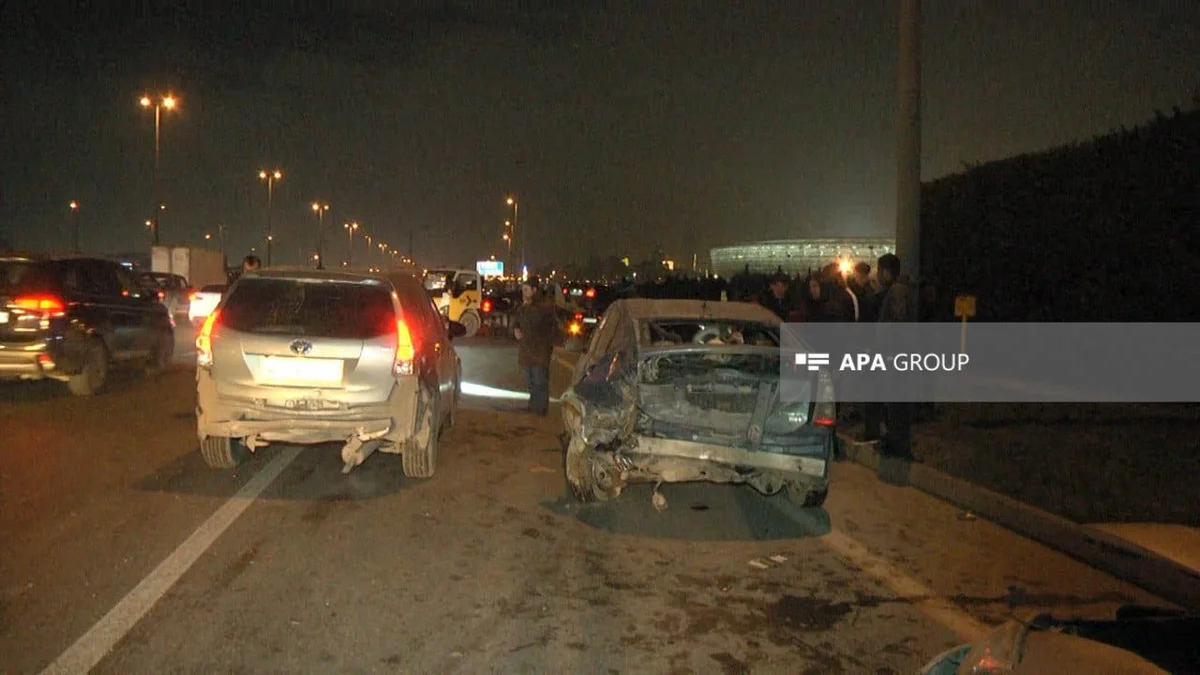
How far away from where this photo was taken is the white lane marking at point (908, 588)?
6.27 meters

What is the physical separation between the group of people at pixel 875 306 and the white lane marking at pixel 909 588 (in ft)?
9.87

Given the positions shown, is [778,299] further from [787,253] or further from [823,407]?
[787,253]

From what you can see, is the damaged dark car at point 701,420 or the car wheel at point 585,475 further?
the car wheel at point 585,475

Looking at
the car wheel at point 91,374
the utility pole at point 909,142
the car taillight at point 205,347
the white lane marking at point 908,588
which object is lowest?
the white lane marking at point 908,588

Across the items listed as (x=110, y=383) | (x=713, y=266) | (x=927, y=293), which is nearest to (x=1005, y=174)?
(x=927, y=293)

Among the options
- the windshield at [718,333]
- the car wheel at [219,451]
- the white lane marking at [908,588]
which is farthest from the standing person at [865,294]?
the car wheel at [219,451]

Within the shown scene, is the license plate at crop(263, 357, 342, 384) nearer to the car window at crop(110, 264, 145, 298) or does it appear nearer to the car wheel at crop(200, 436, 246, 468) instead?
the car wheel at crop(200, 436, 246, 468)

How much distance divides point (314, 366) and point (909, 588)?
16.6 feet

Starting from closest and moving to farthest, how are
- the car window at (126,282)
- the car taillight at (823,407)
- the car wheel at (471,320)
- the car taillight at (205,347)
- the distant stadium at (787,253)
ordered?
1. the car taillight at (823,407)
2. the car taillight at (205,347)
3. the car window at (126,282)
4. the car wheel at (471,320)
5. the distant stadium at (787,253)

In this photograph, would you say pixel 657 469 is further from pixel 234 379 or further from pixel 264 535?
pixel 234 379

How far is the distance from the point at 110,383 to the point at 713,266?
3004 inches

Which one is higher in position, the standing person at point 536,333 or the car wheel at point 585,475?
the standing person at point 536,333

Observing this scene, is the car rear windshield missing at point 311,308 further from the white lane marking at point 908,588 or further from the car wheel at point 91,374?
the car wheel at point 91,374

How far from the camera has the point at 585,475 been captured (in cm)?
905
